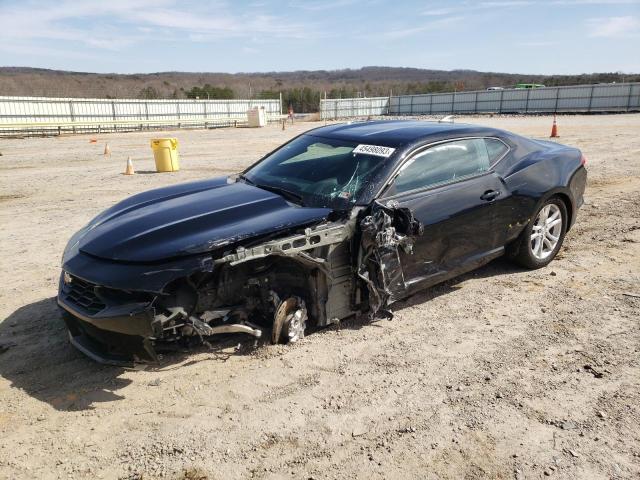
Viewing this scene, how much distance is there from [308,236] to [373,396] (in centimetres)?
118

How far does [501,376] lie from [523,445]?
727mm

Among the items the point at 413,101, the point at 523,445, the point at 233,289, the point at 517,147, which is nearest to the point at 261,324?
the point at 233,289

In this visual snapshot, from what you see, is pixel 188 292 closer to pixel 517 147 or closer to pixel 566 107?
pixel 517 147

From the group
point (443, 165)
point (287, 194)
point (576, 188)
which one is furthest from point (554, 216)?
point (287, 194)

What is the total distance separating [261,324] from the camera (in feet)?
12.7

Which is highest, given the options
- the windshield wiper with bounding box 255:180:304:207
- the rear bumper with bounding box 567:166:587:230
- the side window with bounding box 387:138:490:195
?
the side window with bounding box 387:138:490:195

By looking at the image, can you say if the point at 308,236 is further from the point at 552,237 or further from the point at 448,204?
the point at 552,237

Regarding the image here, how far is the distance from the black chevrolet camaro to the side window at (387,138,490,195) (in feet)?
0.04

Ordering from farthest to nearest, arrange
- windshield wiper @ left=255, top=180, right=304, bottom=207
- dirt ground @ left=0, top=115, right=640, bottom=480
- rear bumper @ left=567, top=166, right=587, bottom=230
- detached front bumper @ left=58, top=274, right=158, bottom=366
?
rear bumper @ left=567, top=166, right=587, bottom=230
windshield wiper @ left=255, top=180, right=304, bottom=207
detached front bumper @ left=58, top=274, right=158, bottom=366
dirt ground @ left=0, top=115, right=640, bottom=480

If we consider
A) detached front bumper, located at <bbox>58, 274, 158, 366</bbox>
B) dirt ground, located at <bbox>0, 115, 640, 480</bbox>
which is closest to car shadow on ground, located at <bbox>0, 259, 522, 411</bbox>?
dirt ground, located at <bbox>0, 115, 640, 480</bbox>

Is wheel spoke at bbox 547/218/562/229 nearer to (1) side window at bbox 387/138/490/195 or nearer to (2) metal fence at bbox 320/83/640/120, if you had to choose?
(1) side window at bbox 387/138/490/195

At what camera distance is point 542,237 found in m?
5.46

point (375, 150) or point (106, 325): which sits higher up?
point (375, 150)

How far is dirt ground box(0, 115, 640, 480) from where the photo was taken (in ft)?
8.95
